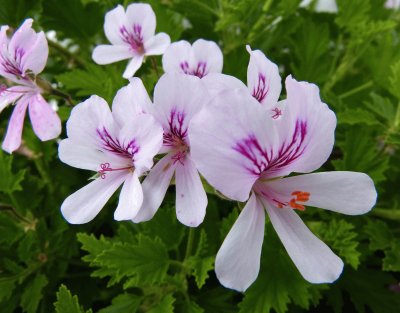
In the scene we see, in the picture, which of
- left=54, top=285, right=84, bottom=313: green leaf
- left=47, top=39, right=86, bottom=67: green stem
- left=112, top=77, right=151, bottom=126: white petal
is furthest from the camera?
left=47, top=39, right=86, bottom=67: green stem

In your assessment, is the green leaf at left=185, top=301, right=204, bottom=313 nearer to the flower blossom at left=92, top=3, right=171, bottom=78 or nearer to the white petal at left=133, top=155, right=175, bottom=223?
the white petal at left=133, top=155, right=175, bottom=223

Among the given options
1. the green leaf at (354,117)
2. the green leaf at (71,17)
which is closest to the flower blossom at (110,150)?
the green leaf at (354,117)

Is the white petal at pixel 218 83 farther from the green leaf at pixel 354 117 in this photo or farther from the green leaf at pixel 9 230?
the green leaf at pixel 9 230

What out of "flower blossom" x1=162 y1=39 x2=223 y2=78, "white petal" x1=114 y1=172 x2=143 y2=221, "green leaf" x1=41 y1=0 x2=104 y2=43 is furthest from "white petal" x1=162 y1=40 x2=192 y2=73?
"green leaf" x1=41 y1=0 x2=104 y2=43

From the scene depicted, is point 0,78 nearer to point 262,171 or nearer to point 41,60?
point 41,60

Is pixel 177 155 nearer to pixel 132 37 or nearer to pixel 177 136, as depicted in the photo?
pixel 177 136
